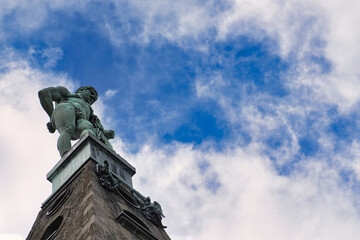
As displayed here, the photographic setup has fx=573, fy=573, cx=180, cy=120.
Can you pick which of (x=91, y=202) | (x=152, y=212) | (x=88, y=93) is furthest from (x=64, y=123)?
(x=91, y=202)

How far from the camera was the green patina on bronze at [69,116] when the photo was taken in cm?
1882

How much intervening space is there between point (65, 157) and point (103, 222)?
5.52 m

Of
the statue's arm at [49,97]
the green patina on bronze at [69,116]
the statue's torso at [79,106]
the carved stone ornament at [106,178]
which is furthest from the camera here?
the statue's arm at [49,97]

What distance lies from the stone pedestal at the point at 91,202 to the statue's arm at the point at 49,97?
12.5ft

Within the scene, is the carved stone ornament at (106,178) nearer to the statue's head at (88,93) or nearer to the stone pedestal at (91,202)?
the stone pedestal at (91,202)

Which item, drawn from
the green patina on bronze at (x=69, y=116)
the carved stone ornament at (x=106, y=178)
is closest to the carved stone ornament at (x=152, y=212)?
the carved stone ornament at (x=106, y=178)

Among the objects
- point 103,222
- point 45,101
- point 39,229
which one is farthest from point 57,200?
point 45,101

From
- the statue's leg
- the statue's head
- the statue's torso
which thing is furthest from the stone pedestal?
the statue's head

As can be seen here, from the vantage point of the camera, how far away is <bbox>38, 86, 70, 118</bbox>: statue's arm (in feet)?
67.6

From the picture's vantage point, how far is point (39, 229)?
1505 cm

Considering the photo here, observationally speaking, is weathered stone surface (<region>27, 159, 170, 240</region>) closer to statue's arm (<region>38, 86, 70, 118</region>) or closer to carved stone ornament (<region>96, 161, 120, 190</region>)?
carved stone ornament (<region>96, 161, 120, 190</region>)

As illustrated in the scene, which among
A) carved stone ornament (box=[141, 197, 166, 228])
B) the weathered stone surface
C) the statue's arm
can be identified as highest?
the statue's arm

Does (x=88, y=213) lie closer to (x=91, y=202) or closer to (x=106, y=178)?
(x=91, y=202)

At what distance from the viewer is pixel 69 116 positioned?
1923 centimetres
